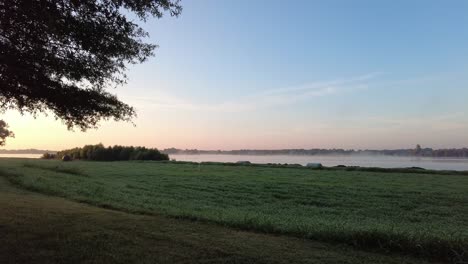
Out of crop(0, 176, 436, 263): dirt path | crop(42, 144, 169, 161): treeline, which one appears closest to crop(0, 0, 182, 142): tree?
crop(0, 176, 436, 263): dirt path

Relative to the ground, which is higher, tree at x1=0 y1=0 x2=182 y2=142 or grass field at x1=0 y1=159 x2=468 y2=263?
tree at x1=0 y1=0 x2=182 y2=142

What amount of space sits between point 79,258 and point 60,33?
168 inches

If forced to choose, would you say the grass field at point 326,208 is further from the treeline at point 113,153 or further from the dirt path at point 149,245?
the treeline at point 113,153

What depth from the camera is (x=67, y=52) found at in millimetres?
9305

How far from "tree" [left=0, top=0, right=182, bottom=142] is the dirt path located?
2.73m

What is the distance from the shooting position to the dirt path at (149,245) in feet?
22.4

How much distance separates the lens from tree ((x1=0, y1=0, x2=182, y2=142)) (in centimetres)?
824

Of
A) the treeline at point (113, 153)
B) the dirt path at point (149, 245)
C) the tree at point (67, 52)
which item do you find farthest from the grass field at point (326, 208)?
the treeline at point (113, 153)

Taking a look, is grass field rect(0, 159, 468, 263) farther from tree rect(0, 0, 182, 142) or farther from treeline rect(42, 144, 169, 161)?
treeline rect(42, 144, 169, 161)

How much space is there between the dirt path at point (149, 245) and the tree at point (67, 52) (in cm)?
273

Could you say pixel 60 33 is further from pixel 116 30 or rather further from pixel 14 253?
pixel 14 253

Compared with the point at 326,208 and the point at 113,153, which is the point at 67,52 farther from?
the point at 113,153

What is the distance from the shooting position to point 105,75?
10.4 m

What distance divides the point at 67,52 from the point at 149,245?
4523 millimetres
